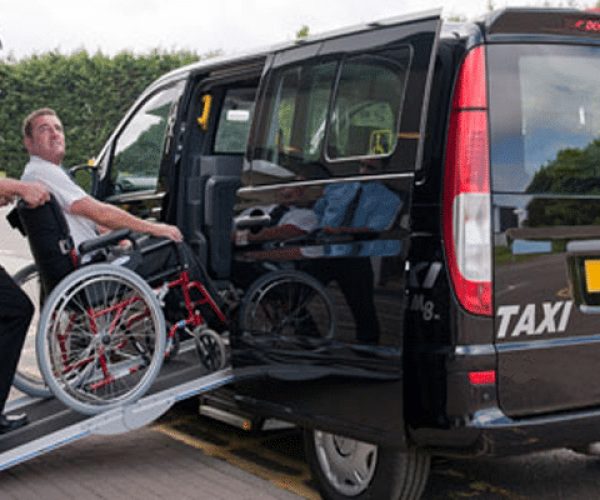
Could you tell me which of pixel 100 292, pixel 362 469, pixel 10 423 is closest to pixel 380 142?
pixel 362 469

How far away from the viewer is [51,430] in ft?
15.5

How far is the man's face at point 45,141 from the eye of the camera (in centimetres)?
525

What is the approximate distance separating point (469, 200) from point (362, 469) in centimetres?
124

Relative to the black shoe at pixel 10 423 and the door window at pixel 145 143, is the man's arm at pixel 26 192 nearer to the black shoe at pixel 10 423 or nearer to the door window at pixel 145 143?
the black shoe at pixel 10 423

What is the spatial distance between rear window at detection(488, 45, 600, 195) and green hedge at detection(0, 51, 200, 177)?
85.4 ft

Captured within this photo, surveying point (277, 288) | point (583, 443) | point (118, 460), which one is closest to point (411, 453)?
point (583, 443)

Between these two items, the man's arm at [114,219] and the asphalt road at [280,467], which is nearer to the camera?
the asphalt road at [280,467]

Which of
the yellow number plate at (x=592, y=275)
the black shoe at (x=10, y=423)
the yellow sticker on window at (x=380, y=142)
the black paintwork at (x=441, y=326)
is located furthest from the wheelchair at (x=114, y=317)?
the yellow number plate at (x=592, y=275)

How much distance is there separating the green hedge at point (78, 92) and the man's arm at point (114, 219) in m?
24.6

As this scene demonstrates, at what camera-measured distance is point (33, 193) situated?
4.86 meters

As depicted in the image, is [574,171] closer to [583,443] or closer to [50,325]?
[583,443]

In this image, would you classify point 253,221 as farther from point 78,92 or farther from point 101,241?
point 78,92

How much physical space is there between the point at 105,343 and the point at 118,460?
72 centimetres

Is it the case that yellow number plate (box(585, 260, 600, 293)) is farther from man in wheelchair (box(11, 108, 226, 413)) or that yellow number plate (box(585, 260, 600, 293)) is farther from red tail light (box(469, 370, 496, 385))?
man in wheelchair (box(11, 108, 226, 413))
